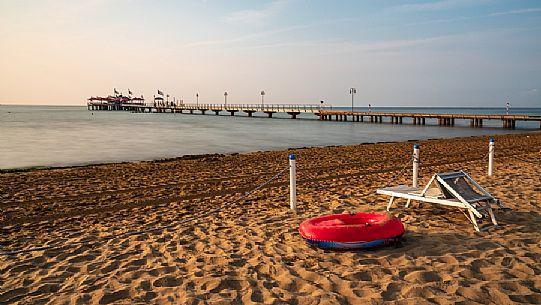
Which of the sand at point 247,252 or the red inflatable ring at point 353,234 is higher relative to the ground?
the red inflatable ring at point 353,234

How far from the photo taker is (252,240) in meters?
5.36

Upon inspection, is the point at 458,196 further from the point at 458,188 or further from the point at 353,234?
the point at 353,234

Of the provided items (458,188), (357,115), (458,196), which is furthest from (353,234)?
(357,115)

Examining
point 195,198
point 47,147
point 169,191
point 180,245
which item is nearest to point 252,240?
point 180,245

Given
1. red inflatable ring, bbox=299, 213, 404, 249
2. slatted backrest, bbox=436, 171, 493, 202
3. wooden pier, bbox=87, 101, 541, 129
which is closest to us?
red inflatable ring, bbox=299, 213, 404, 249

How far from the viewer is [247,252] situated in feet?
16.1

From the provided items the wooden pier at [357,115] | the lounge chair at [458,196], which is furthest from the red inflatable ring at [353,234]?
the wooden pier at [357,115]

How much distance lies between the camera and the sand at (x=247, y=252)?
12.5ft

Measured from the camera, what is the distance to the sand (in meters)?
3.80

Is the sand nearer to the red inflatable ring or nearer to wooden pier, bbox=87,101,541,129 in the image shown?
the red inflatable ring

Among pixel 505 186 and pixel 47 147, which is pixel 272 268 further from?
pixel 47 147

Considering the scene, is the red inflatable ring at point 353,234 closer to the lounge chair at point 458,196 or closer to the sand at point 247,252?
the sand at point 247,252

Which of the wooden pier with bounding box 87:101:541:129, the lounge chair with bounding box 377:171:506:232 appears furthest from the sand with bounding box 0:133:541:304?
the wooden pier with bounding box 87:101:541:129

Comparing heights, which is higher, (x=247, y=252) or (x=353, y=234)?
(x=353, y=234)
